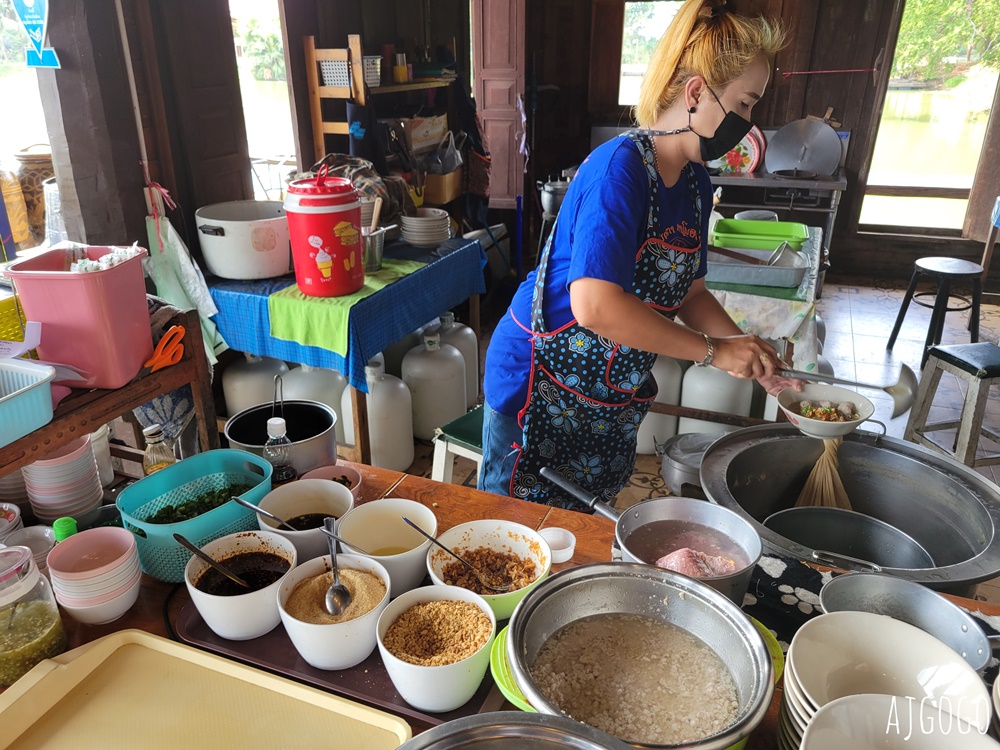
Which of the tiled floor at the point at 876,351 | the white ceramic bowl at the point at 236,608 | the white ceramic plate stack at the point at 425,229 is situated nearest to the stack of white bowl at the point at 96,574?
the white ceramic bowl at the point at 236,608

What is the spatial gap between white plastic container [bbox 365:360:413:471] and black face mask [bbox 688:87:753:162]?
77.7 inches

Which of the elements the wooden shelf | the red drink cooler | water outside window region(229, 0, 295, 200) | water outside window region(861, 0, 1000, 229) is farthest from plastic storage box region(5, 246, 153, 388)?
water outside window region(861, 0, 1000, 229)

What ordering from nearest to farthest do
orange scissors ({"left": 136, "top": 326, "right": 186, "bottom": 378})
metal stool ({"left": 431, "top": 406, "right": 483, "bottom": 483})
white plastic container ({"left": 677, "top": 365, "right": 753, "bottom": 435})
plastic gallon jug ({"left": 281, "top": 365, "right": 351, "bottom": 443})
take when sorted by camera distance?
orange scissors ({"left": 136, "top": 326, "right": 186, "bottom": 378}) → metal stool ({"left": 431, "top": 406, "right": 483, "bottom": 483}) → plastic gallon jug ({"left": 281, "top": 365, "right": 351, "bottom": 443}) → white plastic container ({"left": 677, "top": 365, "right": 753, "bottom": 435})

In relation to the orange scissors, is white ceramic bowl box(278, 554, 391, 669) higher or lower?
lower

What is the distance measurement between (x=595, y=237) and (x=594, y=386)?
474 mm

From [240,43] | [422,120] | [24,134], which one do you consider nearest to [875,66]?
[422,120]

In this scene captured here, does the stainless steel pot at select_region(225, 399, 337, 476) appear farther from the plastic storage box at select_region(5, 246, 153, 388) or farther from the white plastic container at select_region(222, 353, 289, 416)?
the white plastic container at select_region(222, 353, 289, 416)

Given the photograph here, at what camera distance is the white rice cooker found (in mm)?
2848

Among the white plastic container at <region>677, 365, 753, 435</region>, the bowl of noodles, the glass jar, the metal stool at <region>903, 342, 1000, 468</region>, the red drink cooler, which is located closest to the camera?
the glass jar

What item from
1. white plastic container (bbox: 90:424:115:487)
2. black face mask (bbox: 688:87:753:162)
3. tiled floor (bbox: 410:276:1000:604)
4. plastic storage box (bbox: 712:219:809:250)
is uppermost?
black face mask (bbox: 688:87:753:162)

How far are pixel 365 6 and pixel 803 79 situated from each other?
4.11 meters

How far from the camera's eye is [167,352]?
160 centimetres

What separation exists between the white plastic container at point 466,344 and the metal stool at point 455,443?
118 centimetres

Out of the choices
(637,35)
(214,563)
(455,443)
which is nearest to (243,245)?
(455,443)
